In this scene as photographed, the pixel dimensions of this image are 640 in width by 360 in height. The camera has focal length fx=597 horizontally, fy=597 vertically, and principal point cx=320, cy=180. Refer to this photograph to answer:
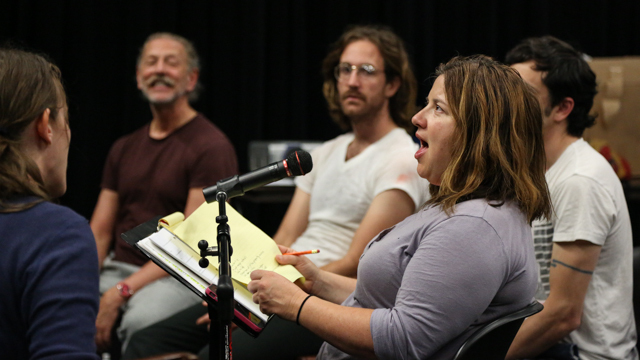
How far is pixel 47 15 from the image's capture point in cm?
352

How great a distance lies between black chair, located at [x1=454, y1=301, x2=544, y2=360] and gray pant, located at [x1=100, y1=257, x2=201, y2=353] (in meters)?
1.33

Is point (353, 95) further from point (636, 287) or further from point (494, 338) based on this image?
point (494, 338)

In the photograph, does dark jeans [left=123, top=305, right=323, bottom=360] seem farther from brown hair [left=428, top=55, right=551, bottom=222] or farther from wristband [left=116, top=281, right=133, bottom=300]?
brown hair [left=428, top=55, right=551, bottom=222]

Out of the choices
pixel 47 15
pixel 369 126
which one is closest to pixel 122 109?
pixel 47 15

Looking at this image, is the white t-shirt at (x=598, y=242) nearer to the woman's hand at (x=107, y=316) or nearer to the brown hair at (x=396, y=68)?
the brown hair at (x=396, y=68)

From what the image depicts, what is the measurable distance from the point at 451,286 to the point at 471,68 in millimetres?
449

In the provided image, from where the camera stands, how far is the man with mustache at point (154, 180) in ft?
7.30

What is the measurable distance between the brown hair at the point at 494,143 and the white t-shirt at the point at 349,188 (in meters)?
0.71

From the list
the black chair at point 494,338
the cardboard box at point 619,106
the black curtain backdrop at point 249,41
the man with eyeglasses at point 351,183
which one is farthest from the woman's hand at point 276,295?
the black curtain backdrop at point 249,41

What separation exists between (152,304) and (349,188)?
0.84 meters

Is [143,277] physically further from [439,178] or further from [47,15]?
[47,15]

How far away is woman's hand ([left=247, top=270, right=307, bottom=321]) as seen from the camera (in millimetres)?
1183

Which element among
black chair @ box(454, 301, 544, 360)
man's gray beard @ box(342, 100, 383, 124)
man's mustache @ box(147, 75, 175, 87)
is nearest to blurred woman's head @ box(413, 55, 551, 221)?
black chair @ box(454, 301, 544, 360)

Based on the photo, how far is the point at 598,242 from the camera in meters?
1.49
